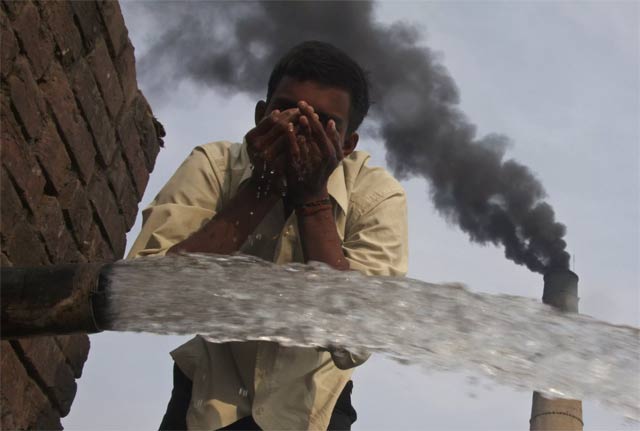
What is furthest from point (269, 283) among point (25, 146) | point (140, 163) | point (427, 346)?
point (140, 163)

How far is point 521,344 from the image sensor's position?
69.2 inches

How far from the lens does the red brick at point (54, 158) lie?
278cm

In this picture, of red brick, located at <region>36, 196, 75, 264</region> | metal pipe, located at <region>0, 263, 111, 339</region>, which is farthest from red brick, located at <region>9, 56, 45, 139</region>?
metal pipe, located at <region>0, 263, 111, 339</region>

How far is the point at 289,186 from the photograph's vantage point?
221cm

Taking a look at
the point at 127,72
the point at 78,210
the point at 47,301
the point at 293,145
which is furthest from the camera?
the point at 127,72

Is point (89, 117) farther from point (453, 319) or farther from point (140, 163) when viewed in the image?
point (453, 319)

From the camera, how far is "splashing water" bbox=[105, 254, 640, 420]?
67.4 inches

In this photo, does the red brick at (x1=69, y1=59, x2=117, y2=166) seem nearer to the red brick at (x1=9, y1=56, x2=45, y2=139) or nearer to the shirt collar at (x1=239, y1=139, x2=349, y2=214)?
the red brick at (x1=9, y1=56, x2=45, y2=139)

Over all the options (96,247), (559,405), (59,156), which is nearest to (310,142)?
(59,156)

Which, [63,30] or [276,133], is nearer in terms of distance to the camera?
[276,133]

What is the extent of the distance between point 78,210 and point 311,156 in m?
1.24

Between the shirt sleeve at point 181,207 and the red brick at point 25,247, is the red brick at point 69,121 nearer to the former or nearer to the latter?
the red brick at point 25,247

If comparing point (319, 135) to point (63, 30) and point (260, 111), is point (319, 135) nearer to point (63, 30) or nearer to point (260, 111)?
point (260, 111)

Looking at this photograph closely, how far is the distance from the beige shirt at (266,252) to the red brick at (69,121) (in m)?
0.73
